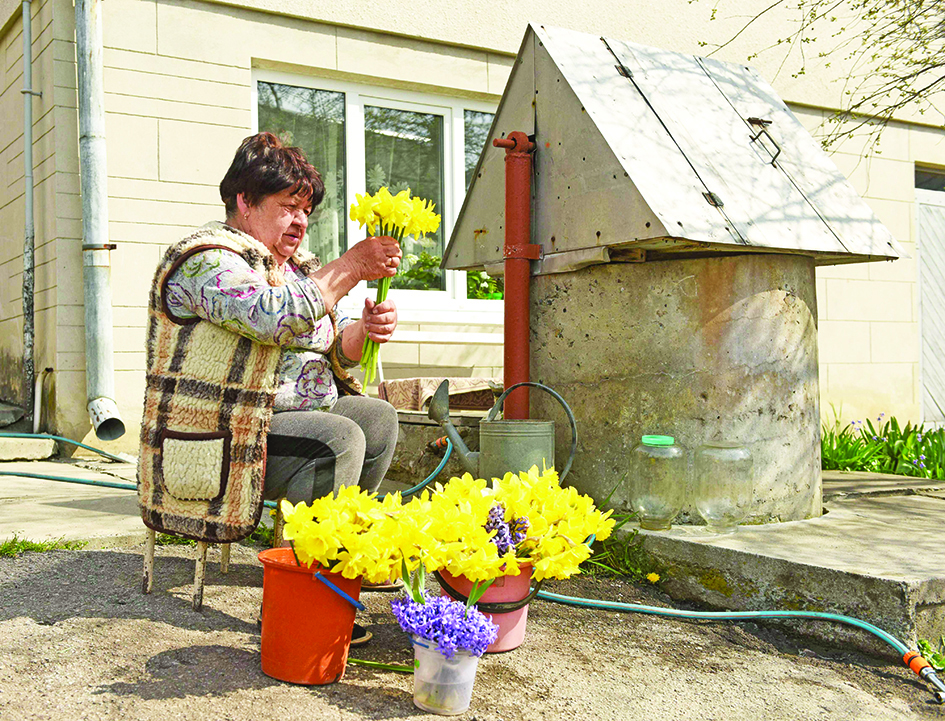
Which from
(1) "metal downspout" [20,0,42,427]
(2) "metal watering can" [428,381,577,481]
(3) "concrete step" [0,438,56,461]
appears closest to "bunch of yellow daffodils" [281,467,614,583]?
(2) "metal watering can" [428,381,577,481]

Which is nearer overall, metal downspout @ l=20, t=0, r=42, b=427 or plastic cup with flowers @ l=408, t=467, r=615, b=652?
plastic cup with flowers @ l=408, t=467, r=615, b=652

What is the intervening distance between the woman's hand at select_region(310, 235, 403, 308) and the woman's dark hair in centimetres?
28

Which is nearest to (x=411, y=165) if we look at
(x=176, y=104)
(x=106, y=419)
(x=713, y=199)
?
(x=176, y=104)

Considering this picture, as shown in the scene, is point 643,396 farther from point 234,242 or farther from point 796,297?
point 234,242

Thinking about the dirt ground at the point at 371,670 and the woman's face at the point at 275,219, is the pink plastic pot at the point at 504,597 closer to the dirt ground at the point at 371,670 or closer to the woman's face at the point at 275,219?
the dirt ground at the point at 371,670

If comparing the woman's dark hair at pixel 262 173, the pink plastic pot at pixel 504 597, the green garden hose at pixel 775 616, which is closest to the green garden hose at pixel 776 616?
the green garden hose at pixel 775 616

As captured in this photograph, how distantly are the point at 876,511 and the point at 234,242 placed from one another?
8.95 ft

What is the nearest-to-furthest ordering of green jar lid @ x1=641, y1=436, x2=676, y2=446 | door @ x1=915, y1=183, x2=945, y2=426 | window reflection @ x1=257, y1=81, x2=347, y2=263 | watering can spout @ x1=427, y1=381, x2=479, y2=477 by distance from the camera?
green jar lid @ x1=641, y1=436, x2=676, y2=446 < watering can spout @ x1=427, y1=381, x2=479, y2=477 < window reflection @ x1=257, y1=81, x2=347, y2=263 < door @ x1=915, y1=183, x2=945, y2=426

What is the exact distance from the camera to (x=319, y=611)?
2.13 m

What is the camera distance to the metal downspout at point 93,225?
509 cm

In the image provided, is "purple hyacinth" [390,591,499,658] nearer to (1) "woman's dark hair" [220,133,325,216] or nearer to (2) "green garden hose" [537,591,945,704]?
(2) "green garden hose" [537,591,945,704]

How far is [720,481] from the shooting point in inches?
127

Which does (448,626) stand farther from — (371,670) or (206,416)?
(206,416)

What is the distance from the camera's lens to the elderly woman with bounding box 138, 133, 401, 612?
2.40 metres
